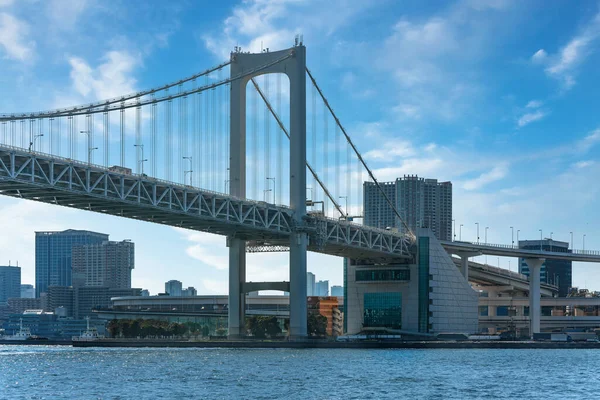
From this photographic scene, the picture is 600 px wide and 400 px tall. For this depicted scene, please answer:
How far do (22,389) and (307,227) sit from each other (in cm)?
4319

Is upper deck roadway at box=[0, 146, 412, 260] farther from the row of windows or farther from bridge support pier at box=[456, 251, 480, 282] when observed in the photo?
bridge support pier at box=[456, 251, 480, 282]

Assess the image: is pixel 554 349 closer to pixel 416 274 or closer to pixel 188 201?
pixel 416 274

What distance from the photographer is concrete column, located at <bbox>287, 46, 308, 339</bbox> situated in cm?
9219

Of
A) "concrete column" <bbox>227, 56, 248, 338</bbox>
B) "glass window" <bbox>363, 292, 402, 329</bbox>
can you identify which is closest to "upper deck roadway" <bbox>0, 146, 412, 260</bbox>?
"concrete column" <bbox>227, 56, 248, 338</bbox>

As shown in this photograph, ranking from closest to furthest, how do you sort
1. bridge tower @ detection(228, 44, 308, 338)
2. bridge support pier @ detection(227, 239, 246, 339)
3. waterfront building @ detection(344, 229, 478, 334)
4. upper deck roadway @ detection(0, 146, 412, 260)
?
upper deck roadway @ detection(0, 146, 412, 260), bridge tower @ detection(228, 44, 308, 338), bridge support pier @ detection(227, 239, 246, 339), waterfront building @ detection(344, 229, 478, 334)

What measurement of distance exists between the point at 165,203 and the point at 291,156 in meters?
15.7

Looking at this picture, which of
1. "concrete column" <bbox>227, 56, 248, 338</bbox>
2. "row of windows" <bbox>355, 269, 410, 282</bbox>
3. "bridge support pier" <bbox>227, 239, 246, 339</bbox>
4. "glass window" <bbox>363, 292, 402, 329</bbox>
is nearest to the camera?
"concrete column" <bbox>227, 56, 248, 338</bbox>

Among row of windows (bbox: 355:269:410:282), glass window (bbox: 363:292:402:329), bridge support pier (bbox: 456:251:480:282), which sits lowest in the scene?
Answer: glass window (bbox: 363:292:402:329)

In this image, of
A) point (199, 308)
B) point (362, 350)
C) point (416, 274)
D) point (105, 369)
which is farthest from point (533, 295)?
point (105, 369)

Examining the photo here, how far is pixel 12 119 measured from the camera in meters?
70.7

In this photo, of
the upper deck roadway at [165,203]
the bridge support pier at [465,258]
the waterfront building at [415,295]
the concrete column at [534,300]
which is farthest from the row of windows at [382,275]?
the concrete column at [534,300]

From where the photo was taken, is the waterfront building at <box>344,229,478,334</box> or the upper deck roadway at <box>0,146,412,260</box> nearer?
the upper deck roadway at <box>0,146,412,260</box>

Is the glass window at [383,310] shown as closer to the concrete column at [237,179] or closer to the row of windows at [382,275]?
the row of windows at [382,275]

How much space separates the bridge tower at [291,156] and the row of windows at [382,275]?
18122 millimetres
